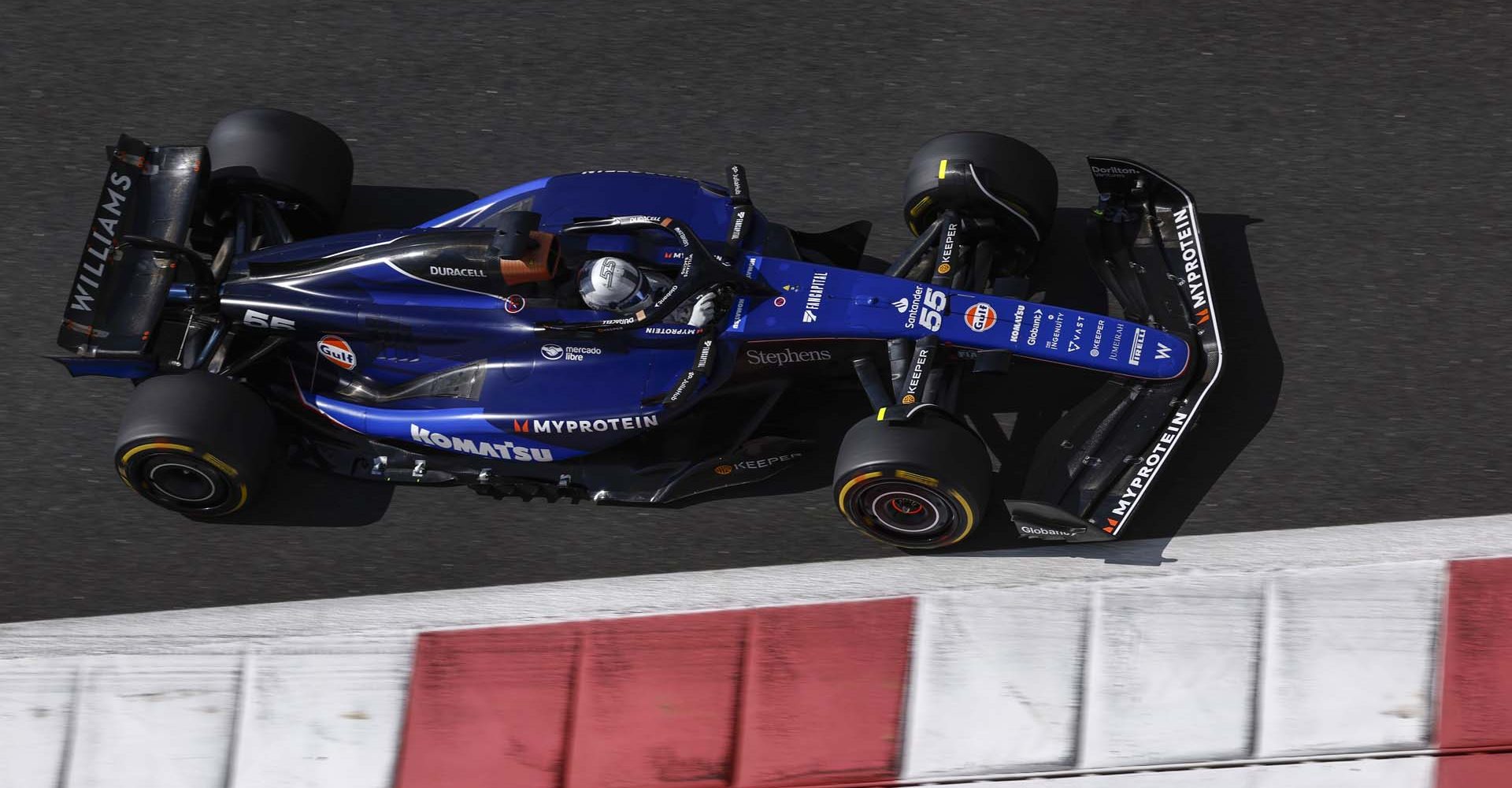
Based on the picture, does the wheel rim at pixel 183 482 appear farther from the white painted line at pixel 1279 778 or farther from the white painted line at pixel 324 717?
the white painted line at pixel 1279 778

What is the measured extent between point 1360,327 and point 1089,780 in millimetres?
2854

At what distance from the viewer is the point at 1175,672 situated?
571 centimetres

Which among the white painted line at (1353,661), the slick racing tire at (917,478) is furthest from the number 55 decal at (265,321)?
the white painted line at (1353,661)

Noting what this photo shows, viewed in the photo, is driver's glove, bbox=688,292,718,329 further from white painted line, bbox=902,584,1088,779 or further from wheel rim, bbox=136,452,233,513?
wheel rim, bbox=136,452,233,513

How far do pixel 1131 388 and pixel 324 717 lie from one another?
3.71 metres

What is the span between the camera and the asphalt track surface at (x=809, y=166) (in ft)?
21.1

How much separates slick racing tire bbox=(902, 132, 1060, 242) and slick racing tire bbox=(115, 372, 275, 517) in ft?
10.5

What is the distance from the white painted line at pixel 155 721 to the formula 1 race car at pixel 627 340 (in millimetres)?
760

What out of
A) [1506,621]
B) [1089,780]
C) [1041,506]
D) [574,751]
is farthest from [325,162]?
[1506,621]

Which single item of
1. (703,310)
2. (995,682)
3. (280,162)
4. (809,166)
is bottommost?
(995,682)

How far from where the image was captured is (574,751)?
5.67 metres

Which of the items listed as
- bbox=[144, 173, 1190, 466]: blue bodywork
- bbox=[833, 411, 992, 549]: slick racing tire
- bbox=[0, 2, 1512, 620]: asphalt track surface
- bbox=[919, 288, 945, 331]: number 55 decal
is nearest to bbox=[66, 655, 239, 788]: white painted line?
bbox=[0, 2, 1512, 620]: asphalt track surface

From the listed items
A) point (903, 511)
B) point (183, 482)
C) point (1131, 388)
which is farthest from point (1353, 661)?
point (183, 482)

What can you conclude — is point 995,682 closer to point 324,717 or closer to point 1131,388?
point 1131,388
